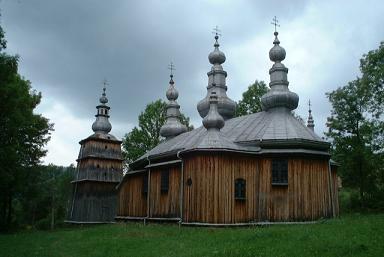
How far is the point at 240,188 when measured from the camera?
1862cm

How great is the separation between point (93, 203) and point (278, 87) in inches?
686

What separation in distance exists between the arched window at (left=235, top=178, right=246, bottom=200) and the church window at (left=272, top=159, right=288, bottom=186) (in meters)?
1.35

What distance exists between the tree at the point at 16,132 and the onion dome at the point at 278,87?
12802mm

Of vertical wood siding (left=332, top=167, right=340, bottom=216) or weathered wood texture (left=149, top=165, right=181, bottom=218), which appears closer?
vertical wood siding (left=332, top=167, right=340, bottom=216)

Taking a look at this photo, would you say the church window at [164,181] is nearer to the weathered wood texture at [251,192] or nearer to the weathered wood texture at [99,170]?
the weathered wood texture at [251,192]

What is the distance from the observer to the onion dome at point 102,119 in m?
35.2

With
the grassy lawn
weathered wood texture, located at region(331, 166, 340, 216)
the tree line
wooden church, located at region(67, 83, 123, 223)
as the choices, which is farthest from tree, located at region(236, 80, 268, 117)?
the grassy lawn

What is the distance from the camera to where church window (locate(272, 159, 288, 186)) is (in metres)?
18.6

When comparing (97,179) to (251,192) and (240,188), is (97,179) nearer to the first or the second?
(240,188)

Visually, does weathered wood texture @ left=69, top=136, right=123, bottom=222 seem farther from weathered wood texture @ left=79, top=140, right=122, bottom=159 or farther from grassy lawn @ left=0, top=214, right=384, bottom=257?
grassy lawn @ left=0, top=214, right=384, bottom=257

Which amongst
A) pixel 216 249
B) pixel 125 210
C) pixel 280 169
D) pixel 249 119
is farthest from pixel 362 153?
pixel 216 249

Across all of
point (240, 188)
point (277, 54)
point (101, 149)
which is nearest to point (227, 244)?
point (240, 188)

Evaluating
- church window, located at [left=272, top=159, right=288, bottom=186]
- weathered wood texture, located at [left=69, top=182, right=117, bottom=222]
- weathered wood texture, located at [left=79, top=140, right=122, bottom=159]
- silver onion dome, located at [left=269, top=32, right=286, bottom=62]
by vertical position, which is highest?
silver onion dome, located at [left=269, top=32, right=286, bottom=62]

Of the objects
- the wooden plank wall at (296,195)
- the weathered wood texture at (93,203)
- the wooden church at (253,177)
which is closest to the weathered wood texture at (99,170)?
the weathered wood texture at (93,203)
